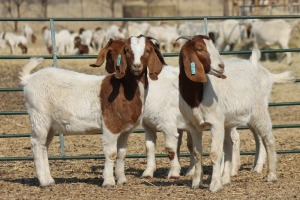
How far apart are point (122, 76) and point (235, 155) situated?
2043 mm

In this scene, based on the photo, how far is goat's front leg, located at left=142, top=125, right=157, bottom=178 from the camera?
10.1 metres

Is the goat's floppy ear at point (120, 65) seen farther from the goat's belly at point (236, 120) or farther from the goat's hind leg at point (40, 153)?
the goat's belly at point (236, 120)

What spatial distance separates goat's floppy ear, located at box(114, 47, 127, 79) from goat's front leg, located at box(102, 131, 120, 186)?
0.63 meters

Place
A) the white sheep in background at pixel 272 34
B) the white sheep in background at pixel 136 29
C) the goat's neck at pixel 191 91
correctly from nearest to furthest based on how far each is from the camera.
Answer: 1. the goat's neck at pixel 191 91
2. the white sheep in background at pixel 272 34
3. the white sheep in background at pixel 136 29

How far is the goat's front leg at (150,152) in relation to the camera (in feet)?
33.0

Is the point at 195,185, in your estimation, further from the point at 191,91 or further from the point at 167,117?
the point at 167,117

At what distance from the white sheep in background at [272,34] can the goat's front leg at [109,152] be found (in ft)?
62.1

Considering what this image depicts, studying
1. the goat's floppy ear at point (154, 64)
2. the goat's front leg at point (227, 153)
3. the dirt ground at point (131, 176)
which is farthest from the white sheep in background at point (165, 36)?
the goat's floppy ear at point (154, 64)

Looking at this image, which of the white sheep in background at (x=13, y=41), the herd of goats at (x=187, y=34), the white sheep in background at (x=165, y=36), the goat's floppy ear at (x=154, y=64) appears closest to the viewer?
the goat's floppy ear at (x=154, y=64)

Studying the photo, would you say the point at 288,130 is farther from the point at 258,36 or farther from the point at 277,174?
the point at 258,36

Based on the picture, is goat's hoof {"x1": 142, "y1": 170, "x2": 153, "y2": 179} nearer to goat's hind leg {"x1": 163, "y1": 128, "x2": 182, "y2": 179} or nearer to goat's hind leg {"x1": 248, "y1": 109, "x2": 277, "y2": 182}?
goat's hind leg {"x1": 163, "y1": 128, "x2": 182, "y2": 179}

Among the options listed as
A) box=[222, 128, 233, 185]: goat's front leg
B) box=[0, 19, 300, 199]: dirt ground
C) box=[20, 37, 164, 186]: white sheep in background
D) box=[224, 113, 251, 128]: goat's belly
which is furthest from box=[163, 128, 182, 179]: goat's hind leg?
box=[224, 113, 251, 128]: goat's belly

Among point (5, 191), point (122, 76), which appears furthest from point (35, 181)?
point (122, 76)

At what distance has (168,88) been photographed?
10094mm
